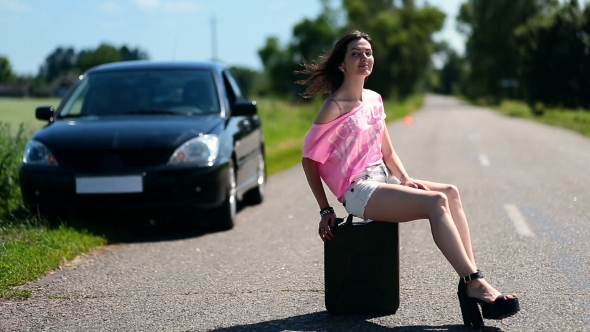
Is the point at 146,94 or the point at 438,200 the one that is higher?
the point at 438,200

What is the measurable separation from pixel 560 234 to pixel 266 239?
8.20ft

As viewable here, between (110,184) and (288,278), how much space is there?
2.37 m

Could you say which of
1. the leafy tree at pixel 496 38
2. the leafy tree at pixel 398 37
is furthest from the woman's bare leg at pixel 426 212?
the leafy tree at pixel 398 37

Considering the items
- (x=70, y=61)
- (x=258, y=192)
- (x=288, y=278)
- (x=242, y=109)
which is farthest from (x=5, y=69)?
(x=288, y=278)

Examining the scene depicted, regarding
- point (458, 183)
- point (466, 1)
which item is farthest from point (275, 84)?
point (458, 183)

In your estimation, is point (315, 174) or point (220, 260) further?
point (220, 260)

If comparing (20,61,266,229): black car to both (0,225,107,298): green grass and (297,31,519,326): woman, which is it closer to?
(0,225,107,298): green grass

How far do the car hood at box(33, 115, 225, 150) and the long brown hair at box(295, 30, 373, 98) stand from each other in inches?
112

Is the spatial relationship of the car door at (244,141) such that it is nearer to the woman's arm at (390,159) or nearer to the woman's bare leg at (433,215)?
the woman's arm at (390,159)

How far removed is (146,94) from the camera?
910 centimetres

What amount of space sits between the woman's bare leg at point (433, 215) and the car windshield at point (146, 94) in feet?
14.7

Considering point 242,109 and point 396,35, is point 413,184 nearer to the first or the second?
point 242,109

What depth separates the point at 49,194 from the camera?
7820 mm

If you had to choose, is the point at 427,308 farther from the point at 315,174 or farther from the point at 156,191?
the point at 156,191
